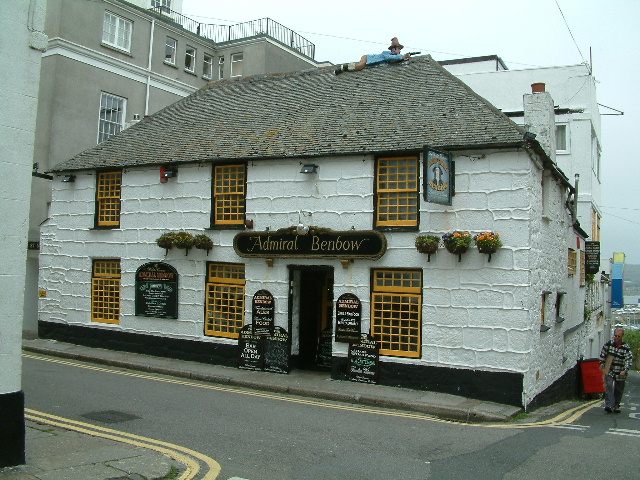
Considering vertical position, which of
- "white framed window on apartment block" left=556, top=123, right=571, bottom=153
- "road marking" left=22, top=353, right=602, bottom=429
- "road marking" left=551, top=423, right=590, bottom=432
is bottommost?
"road marking" left=22, top=353, right=602, bottom=429

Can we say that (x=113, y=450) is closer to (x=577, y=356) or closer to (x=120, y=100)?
(x=577, y=356)

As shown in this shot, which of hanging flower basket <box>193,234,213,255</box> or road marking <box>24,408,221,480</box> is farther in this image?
hanging flower basket <box>193,234,213,255</box>

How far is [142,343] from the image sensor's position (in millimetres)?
16719

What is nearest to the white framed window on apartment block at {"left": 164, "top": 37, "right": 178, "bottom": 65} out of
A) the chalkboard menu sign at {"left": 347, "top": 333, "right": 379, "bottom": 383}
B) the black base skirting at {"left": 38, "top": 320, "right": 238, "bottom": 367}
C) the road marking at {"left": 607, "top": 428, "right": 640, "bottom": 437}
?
the black base skirting at {"left": 38, "top": 320, "right": 238, "bottom": 367}

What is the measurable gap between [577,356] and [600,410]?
5695mm

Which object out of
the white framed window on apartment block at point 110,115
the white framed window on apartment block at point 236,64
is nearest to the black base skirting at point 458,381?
the white framed window on apartment block at point 110,115

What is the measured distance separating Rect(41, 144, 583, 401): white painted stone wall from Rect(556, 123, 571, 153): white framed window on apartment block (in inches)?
299

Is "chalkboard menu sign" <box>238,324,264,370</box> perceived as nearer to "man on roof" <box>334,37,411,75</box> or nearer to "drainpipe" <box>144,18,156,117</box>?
"man on roof" <box>334,37,411,75</box>

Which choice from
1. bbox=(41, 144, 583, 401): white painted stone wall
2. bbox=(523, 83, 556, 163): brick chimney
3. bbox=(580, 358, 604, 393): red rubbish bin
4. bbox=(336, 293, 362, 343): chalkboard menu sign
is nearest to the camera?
bbox=(41, 144, 583, 401): white painted stone wall

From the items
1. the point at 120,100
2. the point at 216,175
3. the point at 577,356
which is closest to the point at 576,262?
the point at 577,356

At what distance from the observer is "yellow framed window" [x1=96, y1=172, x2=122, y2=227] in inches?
690

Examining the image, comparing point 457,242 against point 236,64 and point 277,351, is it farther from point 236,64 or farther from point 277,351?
point 236,64

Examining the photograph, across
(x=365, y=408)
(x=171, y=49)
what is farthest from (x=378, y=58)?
(x=171, y=49)

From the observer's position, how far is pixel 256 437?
882 centimetres
